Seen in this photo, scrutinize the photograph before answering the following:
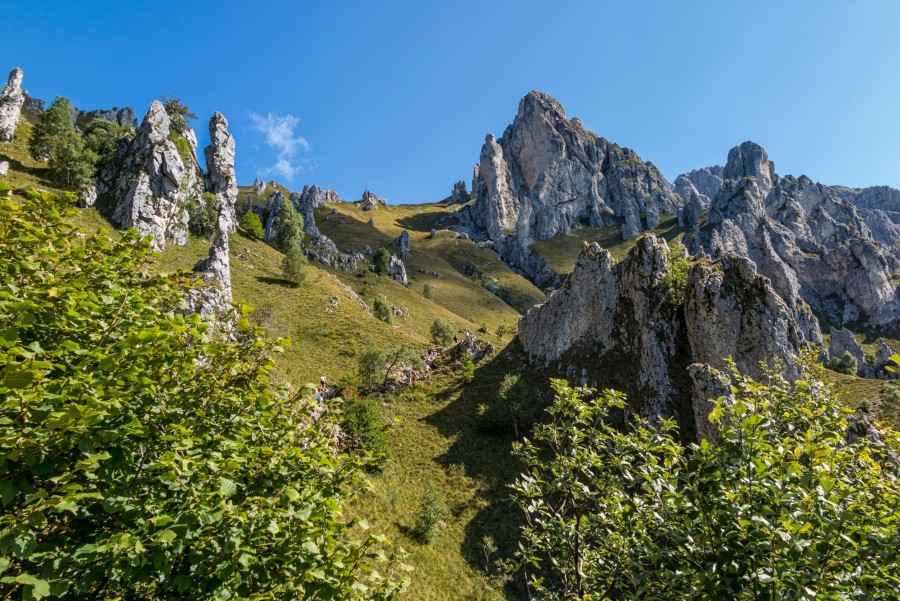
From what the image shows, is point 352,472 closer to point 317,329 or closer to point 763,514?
point 763,514

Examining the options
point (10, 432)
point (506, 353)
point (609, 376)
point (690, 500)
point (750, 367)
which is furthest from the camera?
point (506, 353)

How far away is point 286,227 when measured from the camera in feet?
307

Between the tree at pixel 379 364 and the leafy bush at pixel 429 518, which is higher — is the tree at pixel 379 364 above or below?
above

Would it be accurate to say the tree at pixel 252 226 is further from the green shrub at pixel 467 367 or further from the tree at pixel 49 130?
the green shrub at pixel 467 367

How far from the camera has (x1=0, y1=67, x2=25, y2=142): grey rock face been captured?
237ft

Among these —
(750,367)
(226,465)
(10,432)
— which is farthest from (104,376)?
(750,367)

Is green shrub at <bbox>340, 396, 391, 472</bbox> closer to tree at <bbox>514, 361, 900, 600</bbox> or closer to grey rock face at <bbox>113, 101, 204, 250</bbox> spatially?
tree at <bbox>514, 361, 900, 600</bbox>

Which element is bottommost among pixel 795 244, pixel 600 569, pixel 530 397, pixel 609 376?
pixel 600 569

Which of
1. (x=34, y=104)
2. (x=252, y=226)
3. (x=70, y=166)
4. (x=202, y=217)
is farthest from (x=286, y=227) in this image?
(x=34, y=104)

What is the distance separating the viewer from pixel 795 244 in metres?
182

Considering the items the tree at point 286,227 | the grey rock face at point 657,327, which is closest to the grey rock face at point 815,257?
the grey rock face at point 657,327

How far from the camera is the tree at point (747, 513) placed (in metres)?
4.06

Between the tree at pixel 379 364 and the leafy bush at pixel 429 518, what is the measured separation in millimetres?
18054

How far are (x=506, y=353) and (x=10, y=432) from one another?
50.6m
